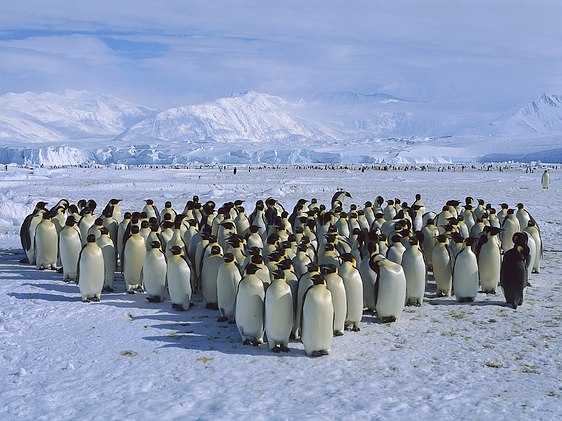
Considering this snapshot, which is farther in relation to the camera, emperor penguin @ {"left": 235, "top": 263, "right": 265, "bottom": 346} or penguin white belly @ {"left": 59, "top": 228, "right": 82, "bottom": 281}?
penguin white belly @ {"left": 59, "top": 228, "right": 82, "bottom": 281}

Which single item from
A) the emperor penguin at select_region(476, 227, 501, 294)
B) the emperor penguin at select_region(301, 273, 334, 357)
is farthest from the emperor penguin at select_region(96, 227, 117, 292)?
the emperor penguin at select_region(476, 227, 501, 294)

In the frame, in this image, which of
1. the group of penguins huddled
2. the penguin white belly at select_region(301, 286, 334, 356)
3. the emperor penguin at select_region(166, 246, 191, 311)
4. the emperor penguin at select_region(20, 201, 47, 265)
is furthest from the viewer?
the emperor penguin at select_region(20, 201, 47, 265)

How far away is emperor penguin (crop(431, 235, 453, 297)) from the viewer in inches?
311

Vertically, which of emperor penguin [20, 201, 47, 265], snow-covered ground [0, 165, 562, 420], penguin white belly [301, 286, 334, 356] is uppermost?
emperor penguin [20, 201, 47, 265]

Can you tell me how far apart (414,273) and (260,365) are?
2.66 metres

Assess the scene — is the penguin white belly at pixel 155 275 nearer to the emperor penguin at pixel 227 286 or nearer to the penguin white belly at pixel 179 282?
the penguin white belly at pixel 179 282

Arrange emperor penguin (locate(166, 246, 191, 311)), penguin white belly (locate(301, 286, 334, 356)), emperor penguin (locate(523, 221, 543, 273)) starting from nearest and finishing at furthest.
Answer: penguin white belly (locate(301, 286, 334, 356)), emperor penguin (locate(166, 246, 191, 311)), emperor penguin (locate(523, 221, 543, 273))

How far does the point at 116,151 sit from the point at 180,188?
83.9 meters

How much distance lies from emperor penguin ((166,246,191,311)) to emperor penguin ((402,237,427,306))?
8.24 ft

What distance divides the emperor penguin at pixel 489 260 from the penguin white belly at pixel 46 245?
5.88 m

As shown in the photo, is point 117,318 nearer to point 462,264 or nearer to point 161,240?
point 161,240

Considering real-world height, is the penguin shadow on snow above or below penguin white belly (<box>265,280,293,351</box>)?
below

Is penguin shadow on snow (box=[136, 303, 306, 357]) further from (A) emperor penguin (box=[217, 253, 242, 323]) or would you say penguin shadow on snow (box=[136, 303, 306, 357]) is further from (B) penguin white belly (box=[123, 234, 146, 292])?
(B) penguin white belly (box=[123, 234, 146, 292])

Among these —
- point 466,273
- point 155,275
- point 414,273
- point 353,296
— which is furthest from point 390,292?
point 155,275
